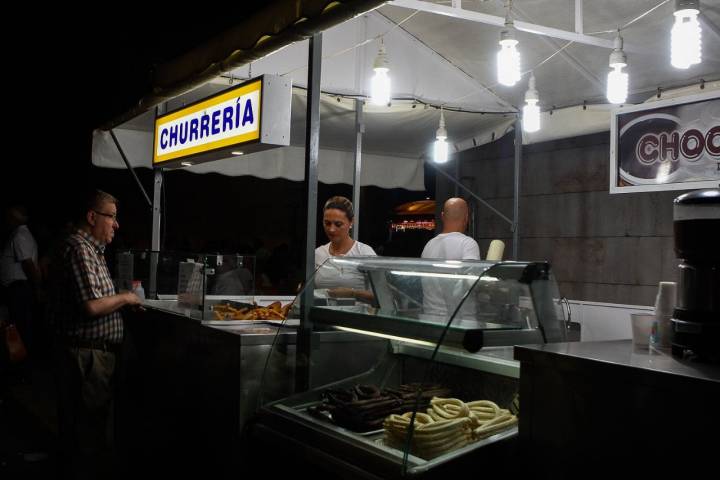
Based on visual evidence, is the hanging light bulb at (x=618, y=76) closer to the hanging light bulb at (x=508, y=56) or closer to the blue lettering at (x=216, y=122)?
the hanging light bulb at (x=508, y=56)

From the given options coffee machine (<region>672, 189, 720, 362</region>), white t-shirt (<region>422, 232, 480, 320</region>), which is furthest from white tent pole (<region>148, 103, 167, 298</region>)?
coffee machine (<region>672, 189, 720, 362</region>)

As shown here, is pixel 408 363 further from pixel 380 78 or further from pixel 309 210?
pixel 380 78

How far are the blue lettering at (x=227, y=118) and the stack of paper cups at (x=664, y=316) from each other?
3219 millimetres

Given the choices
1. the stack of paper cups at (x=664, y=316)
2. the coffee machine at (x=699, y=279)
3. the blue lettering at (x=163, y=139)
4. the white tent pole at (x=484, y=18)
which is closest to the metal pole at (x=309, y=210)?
the stack of paper cups at (x=664, y=316)

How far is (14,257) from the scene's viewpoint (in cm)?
927

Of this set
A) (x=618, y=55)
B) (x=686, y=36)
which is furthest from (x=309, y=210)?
(x=618, y=55)

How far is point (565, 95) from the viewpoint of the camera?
7828 mm

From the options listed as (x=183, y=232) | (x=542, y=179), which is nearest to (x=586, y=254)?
(x=542, y=179)

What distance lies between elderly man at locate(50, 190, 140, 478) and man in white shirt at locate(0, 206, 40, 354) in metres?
5.28

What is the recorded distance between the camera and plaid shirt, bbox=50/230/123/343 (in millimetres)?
4500

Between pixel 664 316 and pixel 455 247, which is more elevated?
pixel 455 247

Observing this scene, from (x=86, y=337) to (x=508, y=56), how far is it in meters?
4.04

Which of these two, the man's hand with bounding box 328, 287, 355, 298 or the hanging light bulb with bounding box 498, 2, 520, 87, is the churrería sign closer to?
the hanging light bulb with bounding box 498, 2, 520, 87

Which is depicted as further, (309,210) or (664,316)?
(309,210)
